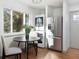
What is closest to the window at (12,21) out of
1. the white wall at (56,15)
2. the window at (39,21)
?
the window at (39,21)

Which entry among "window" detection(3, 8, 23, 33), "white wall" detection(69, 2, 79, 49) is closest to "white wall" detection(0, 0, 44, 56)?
"window" detection(3, 8, 23, 33)

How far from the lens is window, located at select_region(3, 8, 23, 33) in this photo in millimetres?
4507

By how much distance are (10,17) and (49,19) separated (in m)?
1.90

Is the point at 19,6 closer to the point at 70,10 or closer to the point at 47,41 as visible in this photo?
the point at 47,41

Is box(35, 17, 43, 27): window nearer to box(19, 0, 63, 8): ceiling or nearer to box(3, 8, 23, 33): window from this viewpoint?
box(19, 0, 63, 8): ceiling

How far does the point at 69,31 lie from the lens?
20.6ft

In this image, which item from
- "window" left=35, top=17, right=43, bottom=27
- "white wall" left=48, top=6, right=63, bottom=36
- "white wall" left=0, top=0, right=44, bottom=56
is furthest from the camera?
"window" left=35, top=17, right=43, bottom=27

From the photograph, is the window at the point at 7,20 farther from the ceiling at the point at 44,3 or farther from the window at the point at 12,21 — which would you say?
the ceiling at the point at 44,3

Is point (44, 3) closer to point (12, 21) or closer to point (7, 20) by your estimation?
point (12, 21)

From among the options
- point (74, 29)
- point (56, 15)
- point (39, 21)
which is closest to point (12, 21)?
point (39, 21)

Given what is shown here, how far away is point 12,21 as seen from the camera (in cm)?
478

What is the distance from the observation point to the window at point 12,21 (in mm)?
4507

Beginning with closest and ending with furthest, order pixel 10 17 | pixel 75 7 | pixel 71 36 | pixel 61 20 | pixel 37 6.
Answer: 1. pixel 10 17
2. pixel 61 20
3. pixel 37 6
4. pixel 75 7
5. pixel 71 36

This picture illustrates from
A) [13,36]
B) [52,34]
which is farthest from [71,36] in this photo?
[13,36]
